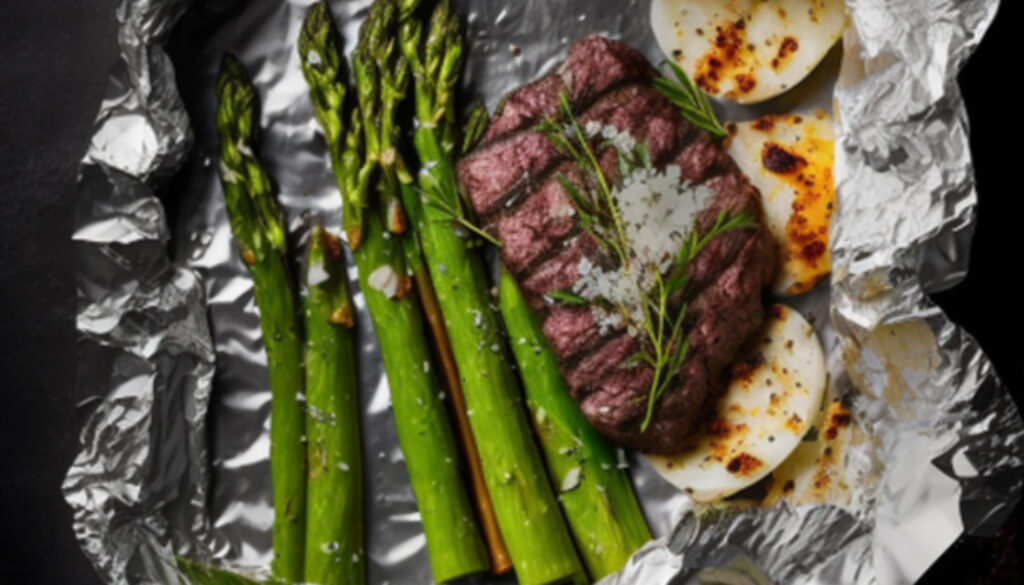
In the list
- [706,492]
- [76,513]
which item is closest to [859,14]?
[706,492]

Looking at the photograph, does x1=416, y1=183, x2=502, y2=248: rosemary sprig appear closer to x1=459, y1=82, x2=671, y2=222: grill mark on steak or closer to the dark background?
x1=459, y1=82, x2=671, y2=222: grill mark on steak

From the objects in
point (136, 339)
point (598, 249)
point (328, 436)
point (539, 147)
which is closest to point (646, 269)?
point (598, 249)

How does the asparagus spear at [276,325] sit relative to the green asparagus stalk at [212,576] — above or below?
above

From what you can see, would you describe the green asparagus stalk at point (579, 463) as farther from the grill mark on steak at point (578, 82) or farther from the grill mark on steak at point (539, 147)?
the grill mark on steak at point (578, 82)

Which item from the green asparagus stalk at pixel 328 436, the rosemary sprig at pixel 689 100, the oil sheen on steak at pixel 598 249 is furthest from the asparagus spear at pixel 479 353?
the rosemary sprig at pixel 689 100

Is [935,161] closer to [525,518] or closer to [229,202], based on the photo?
[525,518]

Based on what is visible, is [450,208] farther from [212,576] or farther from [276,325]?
[212,576]
